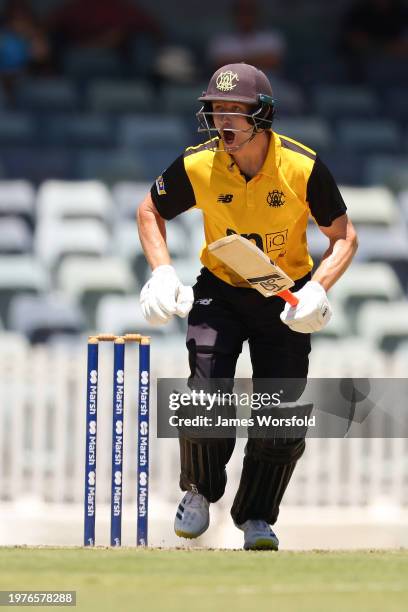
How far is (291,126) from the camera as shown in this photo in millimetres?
12047

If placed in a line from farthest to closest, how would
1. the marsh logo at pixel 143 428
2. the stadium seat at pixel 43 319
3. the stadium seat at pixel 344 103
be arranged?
the stadium seat at pixel 344 103
the stadium seat at pixel 43 319
the marsh logo at pixel 143 428

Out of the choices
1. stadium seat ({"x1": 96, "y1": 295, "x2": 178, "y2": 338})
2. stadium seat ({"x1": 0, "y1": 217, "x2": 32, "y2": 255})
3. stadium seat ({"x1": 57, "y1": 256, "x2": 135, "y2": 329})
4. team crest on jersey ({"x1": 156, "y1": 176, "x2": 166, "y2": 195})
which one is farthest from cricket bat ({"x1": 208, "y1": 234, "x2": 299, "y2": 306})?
stadium seat ({"x1": 0, "y1": 217, "x2": 32, "y2": 255})

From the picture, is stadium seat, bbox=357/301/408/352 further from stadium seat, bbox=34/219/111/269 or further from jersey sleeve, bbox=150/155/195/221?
jersey sleeve, bbox=150/155/195/221

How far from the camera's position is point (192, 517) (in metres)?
5.89

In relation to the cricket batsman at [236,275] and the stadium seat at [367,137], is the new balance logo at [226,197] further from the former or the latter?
the stadium seat at [367,137]

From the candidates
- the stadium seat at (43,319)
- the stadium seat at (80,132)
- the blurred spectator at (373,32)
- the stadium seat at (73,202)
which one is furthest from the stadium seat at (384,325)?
the blurred spectator at (373,32)

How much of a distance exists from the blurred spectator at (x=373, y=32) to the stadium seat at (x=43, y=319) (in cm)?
464

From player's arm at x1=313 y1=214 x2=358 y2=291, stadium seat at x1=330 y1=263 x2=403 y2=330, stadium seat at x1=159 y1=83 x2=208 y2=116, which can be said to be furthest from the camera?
stadium seat at x1=159 y1=83 x2=208 y2=116

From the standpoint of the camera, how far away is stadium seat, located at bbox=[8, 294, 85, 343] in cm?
968

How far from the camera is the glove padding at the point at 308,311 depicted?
18.3 feet

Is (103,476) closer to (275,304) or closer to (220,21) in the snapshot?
(275,304)

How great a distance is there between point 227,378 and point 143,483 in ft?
2.06

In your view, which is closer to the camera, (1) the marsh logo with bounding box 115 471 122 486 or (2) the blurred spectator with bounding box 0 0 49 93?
(1) the marsh logo with bounding box 115 471 122 486

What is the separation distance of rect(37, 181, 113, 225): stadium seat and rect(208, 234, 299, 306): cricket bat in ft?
17.6
